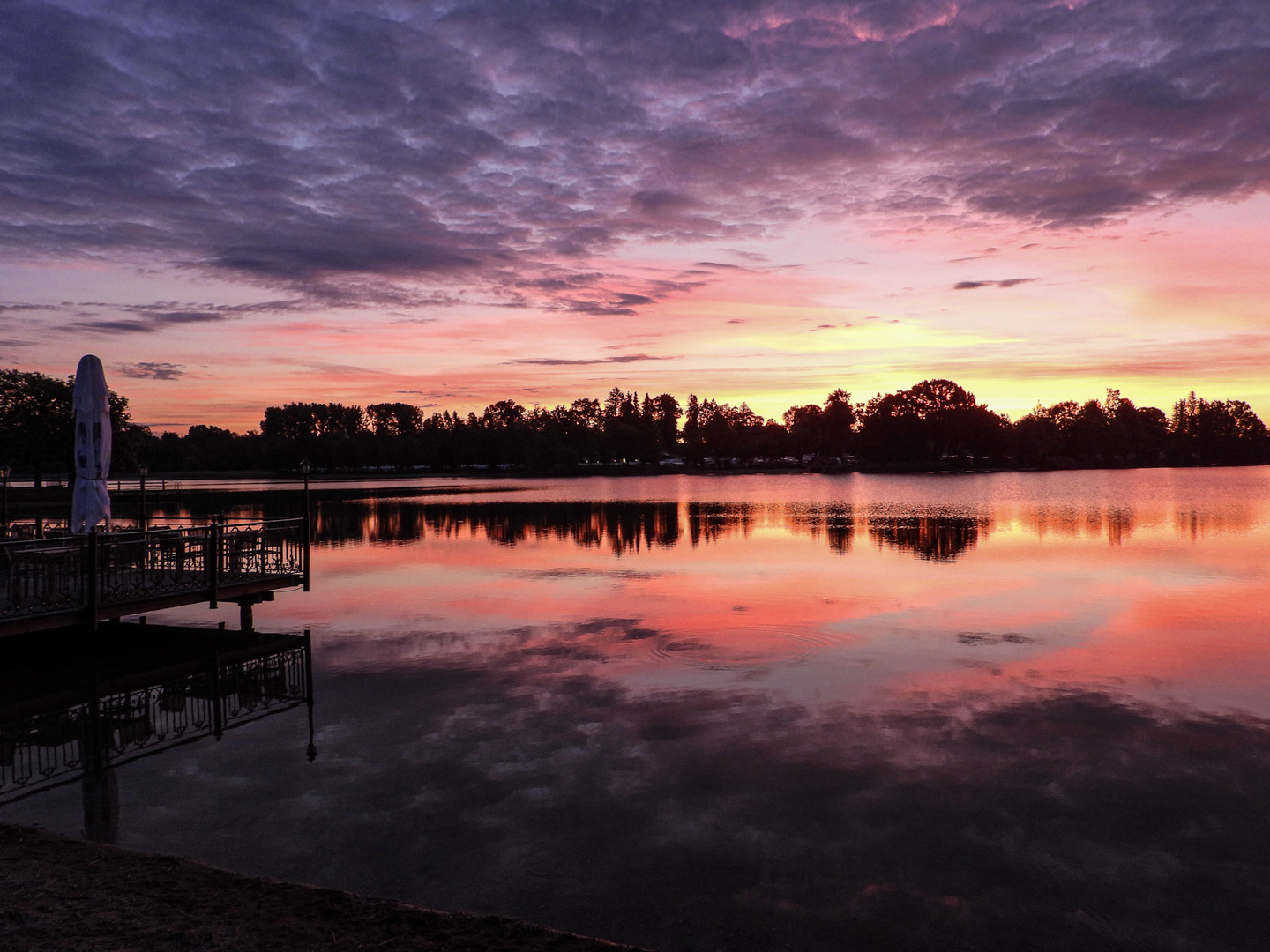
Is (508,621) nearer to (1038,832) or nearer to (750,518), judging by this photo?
(1038,832)

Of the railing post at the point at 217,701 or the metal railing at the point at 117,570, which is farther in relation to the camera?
the metal railing at the point at 117,570

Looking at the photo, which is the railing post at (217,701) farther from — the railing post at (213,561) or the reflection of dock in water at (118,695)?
the railing post at (213,561)

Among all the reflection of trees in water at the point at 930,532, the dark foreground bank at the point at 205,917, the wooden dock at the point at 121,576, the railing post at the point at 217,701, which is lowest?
the railing post at the point at 217,701

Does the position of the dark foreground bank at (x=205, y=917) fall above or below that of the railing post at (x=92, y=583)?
below

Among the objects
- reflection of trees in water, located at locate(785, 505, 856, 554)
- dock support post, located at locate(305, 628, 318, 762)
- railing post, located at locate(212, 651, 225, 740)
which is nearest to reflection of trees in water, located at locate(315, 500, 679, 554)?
reflection of trees in water, located at locate(785, 505, 856, 554)

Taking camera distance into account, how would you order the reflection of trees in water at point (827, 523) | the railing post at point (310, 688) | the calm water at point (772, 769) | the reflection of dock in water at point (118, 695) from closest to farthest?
the calm water at point (772, 769)
the reflection of dock in water at point (118, 695)
the railing post at point (310, 688)
the reflection of trees in water at point (827, 523)

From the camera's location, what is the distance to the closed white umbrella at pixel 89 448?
17531 millimetres

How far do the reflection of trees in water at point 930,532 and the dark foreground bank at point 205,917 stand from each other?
30.8 metres

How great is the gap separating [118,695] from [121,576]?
399cm

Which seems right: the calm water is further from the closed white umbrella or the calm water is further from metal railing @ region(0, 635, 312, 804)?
the closed white umbrella

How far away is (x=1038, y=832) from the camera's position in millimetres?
9289

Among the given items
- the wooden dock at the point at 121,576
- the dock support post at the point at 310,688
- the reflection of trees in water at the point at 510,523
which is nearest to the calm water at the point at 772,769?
the dock support post at the point at 310,688

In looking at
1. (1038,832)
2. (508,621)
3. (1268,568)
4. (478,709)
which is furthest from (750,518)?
(1038,832)

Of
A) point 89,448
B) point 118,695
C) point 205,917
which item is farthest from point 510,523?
point 205,917
